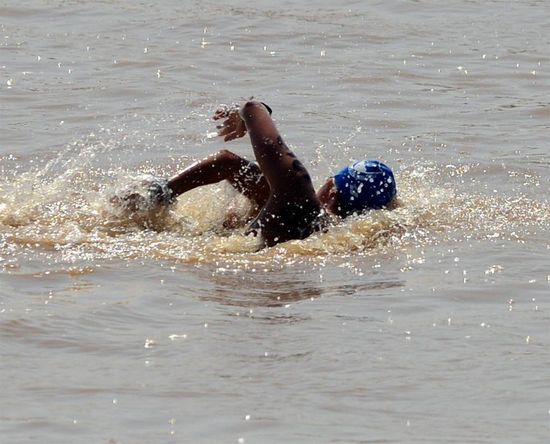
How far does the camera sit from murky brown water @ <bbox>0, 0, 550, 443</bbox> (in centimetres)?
492

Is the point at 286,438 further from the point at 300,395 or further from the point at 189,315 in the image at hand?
the point at 189,315

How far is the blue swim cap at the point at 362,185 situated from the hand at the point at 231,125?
66cm

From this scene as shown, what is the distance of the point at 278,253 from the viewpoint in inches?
284

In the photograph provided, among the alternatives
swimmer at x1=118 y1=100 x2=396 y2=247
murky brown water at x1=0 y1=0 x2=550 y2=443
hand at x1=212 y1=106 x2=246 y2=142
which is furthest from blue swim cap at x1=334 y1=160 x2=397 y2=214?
hand at x1=212 y1=106 x2=246 y2=142

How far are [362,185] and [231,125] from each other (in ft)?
2.59

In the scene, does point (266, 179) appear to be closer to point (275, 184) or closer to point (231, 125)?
point (275, 184)

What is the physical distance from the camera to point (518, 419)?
191 inches

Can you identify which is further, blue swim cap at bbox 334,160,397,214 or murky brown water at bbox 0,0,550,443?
blue swim cap at bbox 334,160,397,214

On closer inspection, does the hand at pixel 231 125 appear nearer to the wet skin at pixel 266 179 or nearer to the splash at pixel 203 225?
the wet skin at pixel 266 179

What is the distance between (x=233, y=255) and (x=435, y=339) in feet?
5.54

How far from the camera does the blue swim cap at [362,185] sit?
7.64 meters

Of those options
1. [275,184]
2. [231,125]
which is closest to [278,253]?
[275,184]

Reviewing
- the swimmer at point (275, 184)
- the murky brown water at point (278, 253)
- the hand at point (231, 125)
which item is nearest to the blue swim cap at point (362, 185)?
the swimmer at point (275, 184)

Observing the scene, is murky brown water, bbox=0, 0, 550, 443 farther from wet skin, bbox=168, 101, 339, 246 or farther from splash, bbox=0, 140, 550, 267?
wet skin, bbox=168, 101, 339, 246
